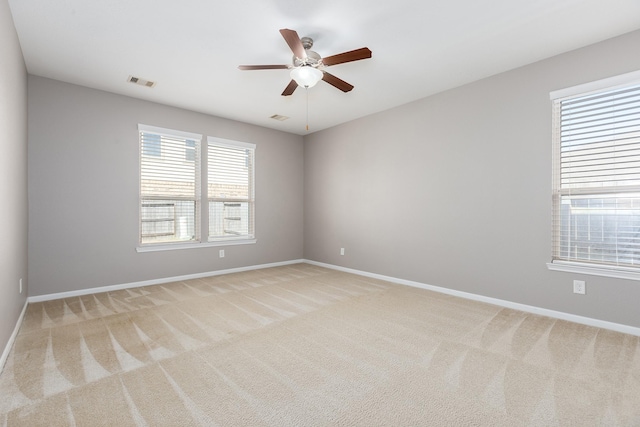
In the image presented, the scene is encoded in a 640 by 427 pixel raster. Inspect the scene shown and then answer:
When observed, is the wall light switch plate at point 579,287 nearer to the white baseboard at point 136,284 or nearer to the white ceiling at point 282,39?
the white ceiling at point 282,39

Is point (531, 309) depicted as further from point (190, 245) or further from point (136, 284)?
point (136, 284)

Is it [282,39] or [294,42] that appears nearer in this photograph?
[294,42]

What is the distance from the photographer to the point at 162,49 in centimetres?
303

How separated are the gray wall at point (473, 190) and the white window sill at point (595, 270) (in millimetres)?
61

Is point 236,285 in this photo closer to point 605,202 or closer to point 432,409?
point 432,409

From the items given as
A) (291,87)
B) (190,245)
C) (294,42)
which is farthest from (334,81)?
(190,245)

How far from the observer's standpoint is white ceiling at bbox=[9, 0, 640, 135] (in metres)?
2.42

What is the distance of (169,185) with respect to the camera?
468 centimetres

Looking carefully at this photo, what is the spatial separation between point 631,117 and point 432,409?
3.16 metres

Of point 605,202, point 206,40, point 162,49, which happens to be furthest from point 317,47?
point 605,202

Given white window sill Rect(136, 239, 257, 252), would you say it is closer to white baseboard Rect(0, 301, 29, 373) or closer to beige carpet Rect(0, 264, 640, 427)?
beige carpet Rect(0, 264, 640, 427)

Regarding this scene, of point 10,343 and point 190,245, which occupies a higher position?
point 190,245

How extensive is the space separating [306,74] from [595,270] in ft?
11.0

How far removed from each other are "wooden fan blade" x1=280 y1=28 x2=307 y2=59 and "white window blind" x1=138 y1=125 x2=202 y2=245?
296cm
